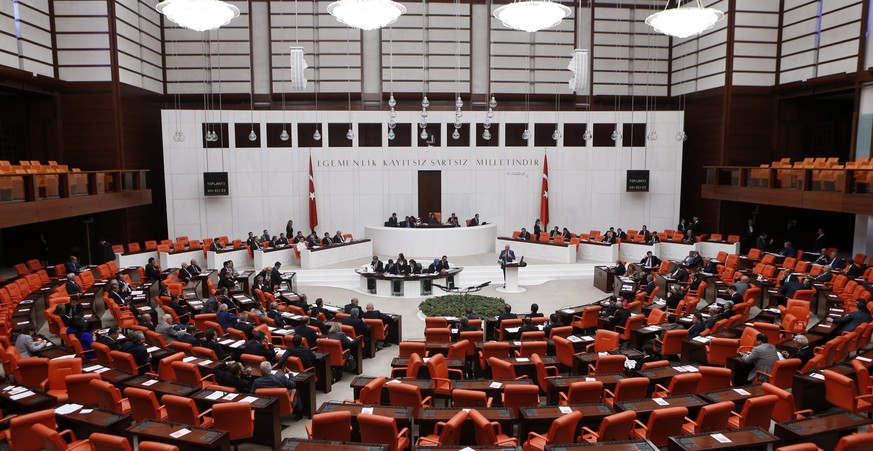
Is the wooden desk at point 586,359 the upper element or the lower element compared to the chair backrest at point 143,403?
lower

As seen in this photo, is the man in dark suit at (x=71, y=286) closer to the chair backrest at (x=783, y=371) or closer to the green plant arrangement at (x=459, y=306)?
the green plant arrangement at (x=459, y=306)

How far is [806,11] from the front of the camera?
2086 centimetres

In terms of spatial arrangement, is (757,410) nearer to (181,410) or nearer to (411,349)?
(411,349)

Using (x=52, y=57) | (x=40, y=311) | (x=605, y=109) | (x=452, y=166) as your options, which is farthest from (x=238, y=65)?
(x=605, y=109)

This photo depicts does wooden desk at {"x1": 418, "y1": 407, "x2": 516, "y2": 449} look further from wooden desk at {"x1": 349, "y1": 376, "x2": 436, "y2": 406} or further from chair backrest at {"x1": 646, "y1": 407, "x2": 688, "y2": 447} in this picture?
chair backrest at {"x1": 646, "y1": 407, "x2": 688, "y2": 447}

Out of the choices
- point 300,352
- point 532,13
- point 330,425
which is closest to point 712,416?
point 330,425

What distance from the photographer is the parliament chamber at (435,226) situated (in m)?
6.82

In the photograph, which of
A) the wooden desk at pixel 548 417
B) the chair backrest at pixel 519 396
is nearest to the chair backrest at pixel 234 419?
the chair backrest at pixel 519 396

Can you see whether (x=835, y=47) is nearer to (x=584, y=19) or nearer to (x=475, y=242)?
(x=584, y=19)

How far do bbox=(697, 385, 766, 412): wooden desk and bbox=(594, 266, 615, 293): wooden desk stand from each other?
9.93 m

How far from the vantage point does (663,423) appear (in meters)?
5.98

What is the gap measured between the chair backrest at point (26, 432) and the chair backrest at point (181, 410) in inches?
45.7

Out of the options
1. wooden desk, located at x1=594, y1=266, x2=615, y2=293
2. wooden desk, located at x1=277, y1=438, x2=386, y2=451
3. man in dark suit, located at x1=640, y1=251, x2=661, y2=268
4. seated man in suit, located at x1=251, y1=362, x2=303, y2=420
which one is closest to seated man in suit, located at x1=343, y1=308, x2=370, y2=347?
seated man in suit, located at x1=251, y1=362, x2=303, y2=420

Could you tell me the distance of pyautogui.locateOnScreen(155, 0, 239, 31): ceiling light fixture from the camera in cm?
Result: 805
